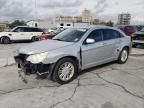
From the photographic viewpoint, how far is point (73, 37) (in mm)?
5887

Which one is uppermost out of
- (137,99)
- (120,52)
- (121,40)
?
(121,40)

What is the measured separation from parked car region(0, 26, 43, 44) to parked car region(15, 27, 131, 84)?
38.9ft

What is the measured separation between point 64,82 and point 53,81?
33 centimetres

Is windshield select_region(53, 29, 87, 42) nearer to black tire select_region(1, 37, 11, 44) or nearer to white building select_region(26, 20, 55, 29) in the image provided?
black tire select_region(1, 37, 11, 44)

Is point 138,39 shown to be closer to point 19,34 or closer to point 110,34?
point 110,34

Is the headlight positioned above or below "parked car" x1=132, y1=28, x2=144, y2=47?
below

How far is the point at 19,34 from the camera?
56.9ft

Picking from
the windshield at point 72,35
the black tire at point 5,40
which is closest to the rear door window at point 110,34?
the windshield at point 72,35

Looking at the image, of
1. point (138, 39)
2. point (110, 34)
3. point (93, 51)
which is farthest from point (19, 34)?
point (93, 51)

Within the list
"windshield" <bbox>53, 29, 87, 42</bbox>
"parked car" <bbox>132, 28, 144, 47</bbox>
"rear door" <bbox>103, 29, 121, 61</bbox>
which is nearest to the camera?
"windshield" <bbox>53, 29, 87, 42</bbox>

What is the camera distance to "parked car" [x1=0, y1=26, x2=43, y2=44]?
55.0 feet

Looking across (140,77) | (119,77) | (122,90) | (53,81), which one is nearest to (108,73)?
(119,77)

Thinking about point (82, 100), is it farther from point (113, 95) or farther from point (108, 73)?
point (108, 73)

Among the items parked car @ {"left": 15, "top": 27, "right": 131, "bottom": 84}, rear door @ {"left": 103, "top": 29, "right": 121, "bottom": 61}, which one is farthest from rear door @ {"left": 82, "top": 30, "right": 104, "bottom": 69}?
rear door @ {"left": 103, "top": 29, "right": 121, "bottom": 61}
